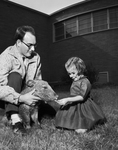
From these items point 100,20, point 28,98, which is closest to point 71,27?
point 100,20

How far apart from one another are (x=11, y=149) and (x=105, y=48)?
13.4 m

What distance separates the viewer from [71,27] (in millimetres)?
16516

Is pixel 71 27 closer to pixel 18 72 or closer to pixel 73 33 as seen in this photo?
pixel 73 33

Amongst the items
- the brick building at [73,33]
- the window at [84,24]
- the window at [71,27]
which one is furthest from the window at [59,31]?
the window at [84,24]

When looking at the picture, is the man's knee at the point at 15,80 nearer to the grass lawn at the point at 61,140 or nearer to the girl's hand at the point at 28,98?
the girl's hand at the point at 28,98

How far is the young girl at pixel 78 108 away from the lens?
9.25ft

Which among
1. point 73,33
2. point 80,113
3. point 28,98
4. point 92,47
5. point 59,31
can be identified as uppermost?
point 59,31

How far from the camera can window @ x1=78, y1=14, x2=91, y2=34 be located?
51.2 feet

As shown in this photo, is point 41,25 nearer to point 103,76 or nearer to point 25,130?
point 103,76

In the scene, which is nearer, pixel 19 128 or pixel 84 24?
pixel 19 128

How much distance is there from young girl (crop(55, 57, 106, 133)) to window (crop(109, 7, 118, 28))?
1260 cm

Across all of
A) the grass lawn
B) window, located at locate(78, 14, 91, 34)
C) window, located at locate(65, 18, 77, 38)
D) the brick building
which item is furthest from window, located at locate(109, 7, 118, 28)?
the grass lawn

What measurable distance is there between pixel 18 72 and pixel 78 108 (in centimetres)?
120

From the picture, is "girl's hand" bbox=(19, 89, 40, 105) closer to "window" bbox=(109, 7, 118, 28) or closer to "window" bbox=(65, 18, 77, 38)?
"window" bbox=(109, 7, 118, 28)
